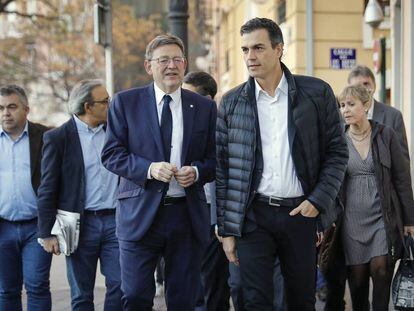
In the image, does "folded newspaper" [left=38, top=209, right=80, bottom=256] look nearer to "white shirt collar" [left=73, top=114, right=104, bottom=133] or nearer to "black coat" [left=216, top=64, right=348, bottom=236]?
"white shirt collar" [left=73, top=114, right=104, bottom=133]

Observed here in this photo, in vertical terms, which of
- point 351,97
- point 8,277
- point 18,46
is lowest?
point 8,277

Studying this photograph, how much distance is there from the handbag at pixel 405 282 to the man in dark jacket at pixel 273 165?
1.24 m

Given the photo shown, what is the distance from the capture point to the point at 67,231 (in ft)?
17.2

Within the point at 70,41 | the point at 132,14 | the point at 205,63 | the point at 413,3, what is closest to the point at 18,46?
the point at 70,41

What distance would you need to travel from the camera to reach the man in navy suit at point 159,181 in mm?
4562

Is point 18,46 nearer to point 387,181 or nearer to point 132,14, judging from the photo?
point 132,14

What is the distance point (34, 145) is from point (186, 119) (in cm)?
158

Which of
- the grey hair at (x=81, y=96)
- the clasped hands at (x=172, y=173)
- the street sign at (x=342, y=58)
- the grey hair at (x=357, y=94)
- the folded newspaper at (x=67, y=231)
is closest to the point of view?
the clasped hands at (x=172, y=173)

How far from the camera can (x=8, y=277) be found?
5.71 metres

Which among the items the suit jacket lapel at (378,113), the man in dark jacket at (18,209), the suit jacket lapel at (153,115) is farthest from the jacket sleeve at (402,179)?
the man in dark jacket at (18,209)

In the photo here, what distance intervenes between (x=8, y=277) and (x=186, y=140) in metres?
2.00

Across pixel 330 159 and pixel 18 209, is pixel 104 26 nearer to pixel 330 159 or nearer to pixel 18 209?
pixel 18 209

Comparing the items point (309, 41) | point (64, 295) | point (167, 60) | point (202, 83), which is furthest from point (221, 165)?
point (309, 41)

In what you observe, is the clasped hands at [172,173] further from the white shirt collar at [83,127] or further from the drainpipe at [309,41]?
the drainpipe at [309,41]
